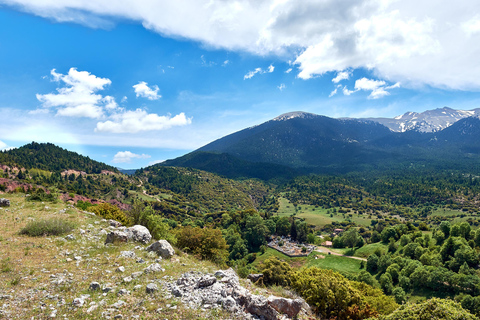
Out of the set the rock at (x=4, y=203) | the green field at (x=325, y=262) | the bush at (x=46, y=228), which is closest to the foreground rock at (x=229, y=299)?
the bush at (x=46, y=228)

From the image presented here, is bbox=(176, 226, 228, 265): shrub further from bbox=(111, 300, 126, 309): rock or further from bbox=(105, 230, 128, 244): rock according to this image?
bbox=(111, 300, 126, 309): rock

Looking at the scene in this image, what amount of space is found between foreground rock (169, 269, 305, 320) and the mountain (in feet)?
601

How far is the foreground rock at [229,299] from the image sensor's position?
11531mm

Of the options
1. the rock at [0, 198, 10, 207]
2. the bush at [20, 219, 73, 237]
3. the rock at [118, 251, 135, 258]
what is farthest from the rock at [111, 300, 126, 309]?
the rock at [0, 198, 10, 207]

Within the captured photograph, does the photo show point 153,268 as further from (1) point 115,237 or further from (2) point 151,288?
(1) point 115,237

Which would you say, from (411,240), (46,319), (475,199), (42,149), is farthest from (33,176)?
(475,199)

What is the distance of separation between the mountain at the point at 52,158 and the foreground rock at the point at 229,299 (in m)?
183

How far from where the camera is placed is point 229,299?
11727mm

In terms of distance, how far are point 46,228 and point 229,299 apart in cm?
1789

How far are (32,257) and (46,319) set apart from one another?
7922mm

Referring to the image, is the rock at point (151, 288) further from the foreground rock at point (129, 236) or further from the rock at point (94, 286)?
the foreground rock at point (129, 236)

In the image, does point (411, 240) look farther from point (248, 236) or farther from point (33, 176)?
point (33, 176)

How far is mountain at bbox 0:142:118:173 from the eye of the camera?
152 meters

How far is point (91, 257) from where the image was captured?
15.9 meters
